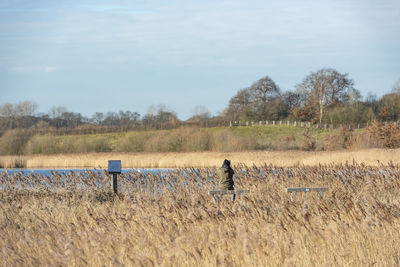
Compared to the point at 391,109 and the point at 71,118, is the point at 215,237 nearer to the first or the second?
the point at 391,109

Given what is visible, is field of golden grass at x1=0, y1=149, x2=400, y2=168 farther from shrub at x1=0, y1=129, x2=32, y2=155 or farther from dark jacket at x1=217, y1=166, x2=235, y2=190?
dark jacket at x1=217, y1=166, x2=235, y2=190

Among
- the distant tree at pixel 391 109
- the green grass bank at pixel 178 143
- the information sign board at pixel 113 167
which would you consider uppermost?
the distant tree at pixel 391 109

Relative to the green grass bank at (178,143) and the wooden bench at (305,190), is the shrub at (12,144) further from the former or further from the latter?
the wooden bench at (305,190)

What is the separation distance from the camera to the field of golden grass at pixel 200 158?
29.2m

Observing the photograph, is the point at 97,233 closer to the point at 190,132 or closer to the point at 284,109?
the point at 190,132

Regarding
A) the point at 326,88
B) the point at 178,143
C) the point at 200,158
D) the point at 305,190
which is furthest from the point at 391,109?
the point at 305,190

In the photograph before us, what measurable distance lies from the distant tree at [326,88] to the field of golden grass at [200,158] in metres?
36.8

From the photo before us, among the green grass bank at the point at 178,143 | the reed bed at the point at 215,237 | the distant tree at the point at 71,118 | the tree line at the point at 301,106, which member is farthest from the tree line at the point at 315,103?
the reed bed at the point at 215,237

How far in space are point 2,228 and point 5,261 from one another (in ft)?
8.74

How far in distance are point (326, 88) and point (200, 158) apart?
40.9 metres

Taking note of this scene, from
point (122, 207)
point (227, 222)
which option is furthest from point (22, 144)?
point (227, 222)

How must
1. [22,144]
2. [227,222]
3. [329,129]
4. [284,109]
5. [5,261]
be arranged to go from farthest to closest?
[284,109], [329,129], [22,144], [227,222], [5,261]

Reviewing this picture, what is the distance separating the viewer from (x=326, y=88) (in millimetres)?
71812

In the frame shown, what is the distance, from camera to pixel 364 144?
37.1 m
